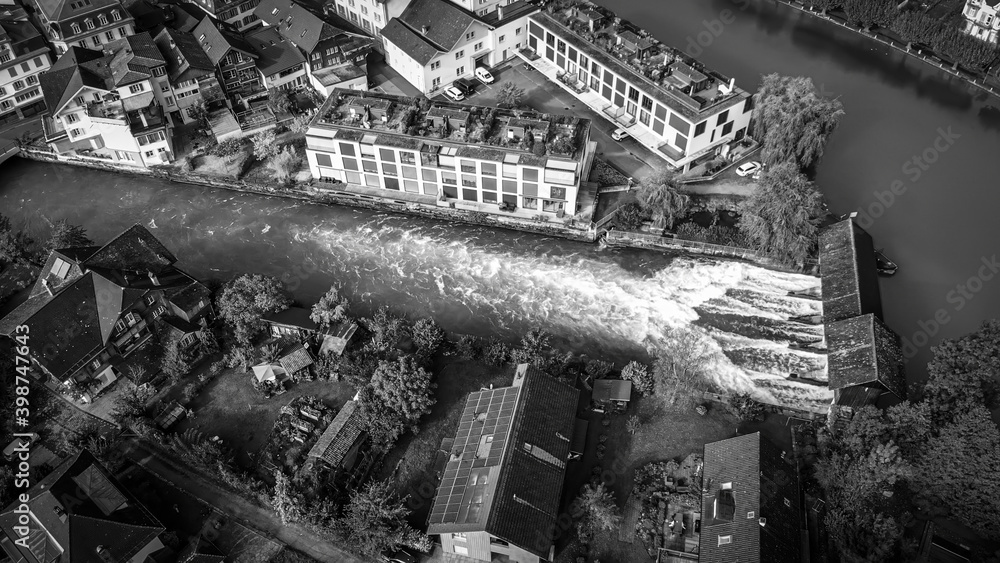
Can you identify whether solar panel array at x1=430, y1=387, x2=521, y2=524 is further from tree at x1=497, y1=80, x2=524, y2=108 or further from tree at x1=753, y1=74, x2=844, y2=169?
tree at x1=497, y1=80, x2=524, y2=108

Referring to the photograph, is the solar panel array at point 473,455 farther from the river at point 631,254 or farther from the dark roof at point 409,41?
the dark roof at point 409,41

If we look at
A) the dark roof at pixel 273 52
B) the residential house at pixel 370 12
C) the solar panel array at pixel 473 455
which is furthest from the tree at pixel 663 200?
the dark roof at pixel 273 52

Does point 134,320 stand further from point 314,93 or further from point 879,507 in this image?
point 879,507

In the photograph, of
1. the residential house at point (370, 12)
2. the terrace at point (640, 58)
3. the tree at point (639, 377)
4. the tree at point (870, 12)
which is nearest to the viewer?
the tree at point (639, 377)

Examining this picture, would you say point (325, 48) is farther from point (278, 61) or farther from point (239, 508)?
point (239, 508)

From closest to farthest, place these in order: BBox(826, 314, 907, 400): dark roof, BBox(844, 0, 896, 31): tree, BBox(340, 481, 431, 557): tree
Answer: BBox(340, 481, 431, 557): tree < BBox(826, 314, 907, 400): dark roof < BBox(844, 0, 896, 31): tree

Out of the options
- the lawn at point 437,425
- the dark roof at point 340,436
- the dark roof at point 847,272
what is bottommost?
the lawn at point 437,425

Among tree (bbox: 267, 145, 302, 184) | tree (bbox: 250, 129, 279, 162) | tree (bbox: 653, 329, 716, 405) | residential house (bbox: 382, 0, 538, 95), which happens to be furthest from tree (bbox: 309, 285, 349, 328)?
residential house (bbox: 382, 0, 538, 95)
